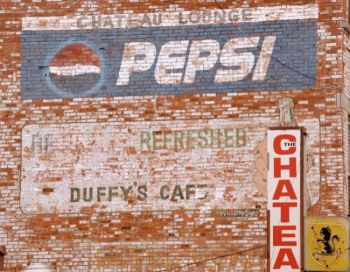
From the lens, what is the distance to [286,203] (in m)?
26.2

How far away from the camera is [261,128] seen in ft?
88.0

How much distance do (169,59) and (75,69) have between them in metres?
1.78

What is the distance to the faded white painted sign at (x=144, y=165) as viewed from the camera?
26797mm

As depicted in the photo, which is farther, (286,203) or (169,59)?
(169,59)

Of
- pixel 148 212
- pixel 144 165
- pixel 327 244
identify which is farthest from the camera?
pixel 144 165

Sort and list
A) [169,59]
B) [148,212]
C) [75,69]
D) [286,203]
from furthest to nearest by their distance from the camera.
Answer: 1. [75,69]
2. [169,59]
3. [148,212]
4. [286,203]

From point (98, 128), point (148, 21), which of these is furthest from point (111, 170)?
point (148, 21)

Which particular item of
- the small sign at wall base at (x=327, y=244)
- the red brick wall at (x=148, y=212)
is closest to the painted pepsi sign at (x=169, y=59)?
the red brick wall at (x=148, y=212)

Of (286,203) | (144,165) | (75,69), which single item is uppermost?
Answer: (75,69)

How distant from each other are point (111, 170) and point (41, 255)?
199 cm

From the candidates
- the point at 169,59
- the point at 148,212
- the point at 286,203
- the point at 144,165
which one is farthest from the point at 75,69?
the point at 286,203

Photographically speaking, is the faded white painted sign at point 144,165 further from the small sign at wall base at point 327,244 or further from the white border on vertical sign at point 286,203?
the small sign at wall base at point 327,244

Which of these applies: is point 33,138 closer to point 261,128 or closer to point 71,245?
point 71,245

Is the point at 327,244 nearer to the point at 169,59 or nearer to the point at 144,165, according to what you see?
the point at 144,165
